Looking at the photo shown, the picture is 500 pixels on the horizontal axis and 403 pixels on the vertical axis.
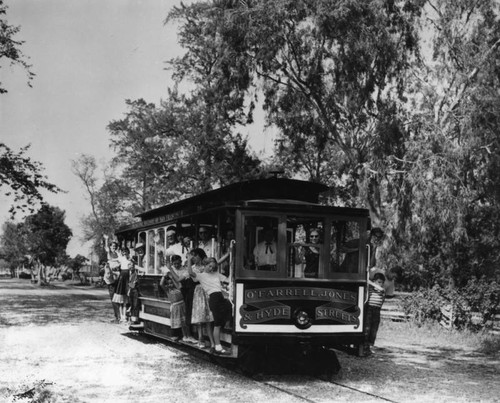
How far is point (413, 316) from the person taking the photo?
55.0 ft

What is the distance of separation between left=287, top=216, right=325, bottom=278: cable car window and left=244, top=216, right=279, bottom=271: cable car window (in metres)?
0.25

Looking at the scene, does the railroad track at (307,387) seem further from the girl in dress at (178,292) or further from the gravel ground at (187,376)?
the girl in dress at (178,292)

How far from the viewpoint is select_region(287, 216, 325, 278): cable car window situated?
30.2 ft

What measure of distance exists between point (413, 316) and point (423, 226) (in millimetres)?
2695

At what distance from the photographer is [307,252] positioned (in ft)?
30.7

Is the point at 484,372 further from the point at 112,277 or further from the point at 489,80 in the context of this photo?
the point at 489,80

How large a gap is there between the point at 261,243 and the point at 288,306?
91cm

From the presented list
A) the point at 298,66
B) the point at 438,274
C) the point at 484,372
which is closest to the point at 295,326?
the point at 484,372

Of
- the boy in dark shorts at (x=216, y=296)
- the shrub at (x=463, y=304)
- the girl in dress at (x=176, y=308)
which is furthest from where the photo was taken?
the shrub at (x=463, y=304)

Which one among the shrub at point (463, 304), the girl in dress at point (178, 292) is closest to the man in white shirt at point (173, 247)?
the girl in dress at point (178, 292)

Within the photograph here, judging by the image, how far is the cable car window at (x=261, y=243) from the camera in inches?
354

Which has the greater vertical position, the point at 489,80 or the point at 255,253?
the point at 489,80

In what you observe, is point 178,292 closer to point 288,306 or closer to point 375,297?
point 288,306

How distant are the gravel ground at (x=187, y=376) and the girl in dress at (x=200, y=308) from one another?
0.54 m
